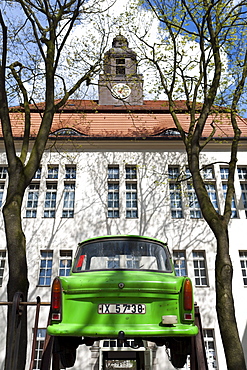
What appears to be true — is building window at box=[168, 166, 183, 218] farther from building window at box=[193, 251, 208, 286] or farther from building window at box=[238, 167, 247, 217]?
building window at box=[238, 167, 247, 217]

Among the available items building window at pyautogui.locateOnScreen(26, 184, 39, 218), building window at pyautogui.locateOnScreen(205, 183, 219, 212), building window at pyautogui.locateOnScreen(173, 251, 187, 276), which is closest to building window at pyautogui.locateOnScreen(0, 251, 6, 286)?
building window at pyautogui.locateOnScreen(26, 184, 39, 218)

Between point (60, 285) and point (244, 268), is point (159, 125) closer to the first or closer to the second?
point (244, 268)

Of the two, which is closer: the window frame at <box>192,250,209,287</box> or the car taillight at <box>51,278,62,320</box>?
the car taillight at <box>51,278,62,320</box>

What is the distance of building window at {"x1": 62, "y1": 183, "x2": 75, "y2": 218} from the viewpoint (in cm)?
1690

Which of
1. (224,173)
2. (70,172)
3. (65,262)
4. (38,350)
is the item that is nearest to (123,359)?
(38,350)

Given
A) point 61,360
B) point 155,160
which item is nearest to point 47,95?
point 61,360

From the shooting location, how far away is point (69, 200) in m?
17.2

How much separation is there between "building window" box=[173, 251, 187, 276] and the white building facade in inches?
1.9

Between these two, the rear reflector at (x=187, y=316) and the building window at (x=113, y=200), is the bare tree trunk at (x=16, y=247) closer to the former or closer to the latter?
the rear reflector at (x=187, y=316)

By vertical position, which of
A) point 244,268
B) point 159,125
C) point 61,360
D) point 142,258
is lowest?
point 61,360

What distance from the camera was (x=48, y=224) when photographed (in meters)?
16.4

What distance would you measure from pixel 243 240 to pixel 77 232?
8177 millimetres

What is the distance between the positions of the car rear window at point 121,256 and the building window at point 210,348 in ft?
35.9

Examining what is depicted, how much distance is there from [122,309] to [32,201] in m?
13.6
